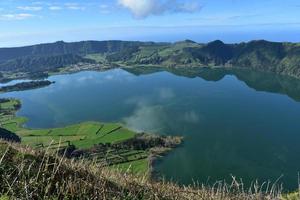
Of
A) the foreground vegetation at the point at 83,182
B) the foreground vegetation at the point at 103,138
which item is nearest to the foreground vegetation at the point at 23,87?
the foreground vegetation at the point at 103,138

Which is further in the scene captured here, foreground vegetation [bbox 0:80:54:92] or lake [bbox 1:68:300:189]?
foreground vegetation [bbox 0:80:54:92]

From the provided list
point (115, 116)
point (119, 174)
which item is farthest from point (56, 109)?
point (119, 174)

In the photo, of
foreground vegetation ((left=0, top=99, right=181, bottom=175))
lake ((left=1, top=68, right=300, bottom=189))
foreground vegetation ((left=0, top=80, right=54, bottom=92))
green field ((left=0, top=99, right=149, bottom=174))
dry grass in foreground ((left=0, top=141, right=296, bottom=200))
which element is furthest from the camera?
foreground vegetation ((left=0, top=80, right=54, bottom=92))

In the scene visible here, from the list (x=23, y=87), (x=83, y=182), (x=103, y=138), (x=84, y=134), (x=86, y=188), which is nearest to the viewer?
(x=86, y=188)

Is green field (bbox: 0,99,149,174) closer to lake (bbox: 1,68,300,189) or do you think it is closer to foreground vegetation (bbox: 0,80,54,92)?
lake (bbox: 1,68,300,189)

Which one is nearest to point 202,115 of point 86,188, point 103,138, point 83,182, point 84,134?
point 103,138

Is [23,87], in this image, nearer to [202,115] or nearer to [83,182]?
[202,115]

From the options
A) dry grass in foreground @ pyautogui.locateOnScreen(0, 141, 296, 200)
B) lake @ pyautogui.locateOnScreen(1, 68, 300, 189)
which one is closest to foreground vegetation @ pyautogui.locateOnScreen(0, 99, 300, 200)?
dry grass in foreground @ pyautogui.locateOnScreen(0, 141, 296, 200)

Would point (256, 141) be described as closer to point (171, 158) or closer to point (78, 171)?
point (171, 158)
